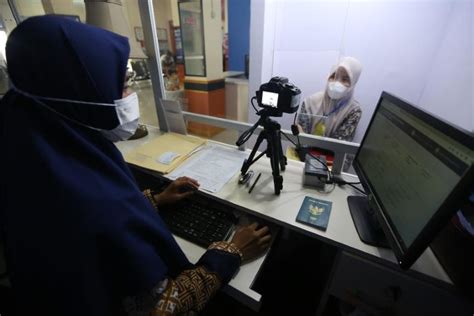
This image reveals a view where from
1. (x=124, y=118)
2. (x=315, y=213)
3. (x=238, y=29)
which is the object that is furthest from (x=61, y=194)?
(x=238, y=29)

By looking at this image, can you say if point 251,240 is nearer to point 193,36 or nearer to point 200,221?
point 200,221

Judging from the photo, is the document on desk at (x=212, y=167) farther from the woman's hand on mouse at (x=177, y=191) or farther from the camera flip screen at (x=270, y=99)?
the camera flip screen at (x=270, y=99)

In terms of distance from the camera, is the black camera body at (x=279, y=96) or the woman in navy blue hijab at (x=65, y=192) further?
the black camera body at (x=279, y=96)

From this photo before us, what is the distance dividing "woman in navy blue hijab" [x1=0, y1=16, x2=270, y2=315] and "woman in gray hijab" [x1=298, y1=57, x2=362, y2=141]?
53.0 inches

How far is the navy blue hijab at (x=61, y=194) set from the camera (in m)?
0.44

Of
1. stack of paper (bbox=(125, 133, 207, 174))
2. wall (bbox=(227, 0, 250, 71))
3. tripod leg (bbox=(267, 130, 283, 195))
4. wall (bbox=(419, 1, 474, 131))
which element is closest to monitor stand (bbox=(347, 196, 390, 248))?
tripod leg (bbox=(267, 130, 283, 195))

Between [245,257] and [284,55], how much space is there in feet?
6.51

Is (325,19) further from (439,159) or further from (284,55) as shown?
(439,159)

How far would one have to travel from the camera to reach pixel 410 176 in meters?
0.51

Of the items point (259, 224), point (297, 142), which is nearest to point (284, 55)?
point (297, 142)

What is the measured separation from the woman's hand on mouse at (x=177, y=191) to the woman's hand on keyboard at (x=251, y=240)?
0.27 meters

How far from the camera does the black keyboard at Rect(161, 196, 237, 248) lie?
75cm

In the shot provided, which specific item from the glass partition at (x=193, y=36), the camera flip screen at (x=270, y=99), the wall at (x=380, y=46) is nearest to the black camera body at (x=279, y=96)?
the camera flip screen at (x=270, y=99)

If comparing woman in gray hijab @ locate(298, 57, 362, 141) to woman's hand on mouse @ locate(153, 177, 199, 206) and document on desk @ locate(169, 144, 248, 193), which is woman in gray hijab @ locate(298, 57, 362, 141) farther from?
woman's hand on mouse @ locate(153, 177, 199, 206)
